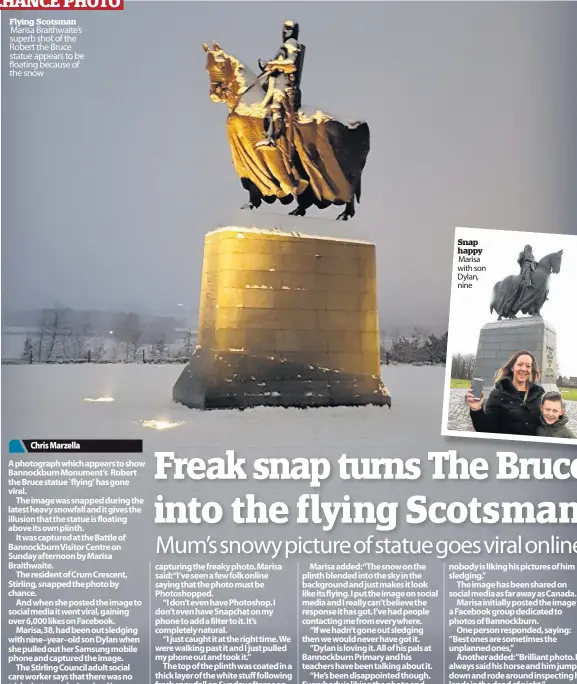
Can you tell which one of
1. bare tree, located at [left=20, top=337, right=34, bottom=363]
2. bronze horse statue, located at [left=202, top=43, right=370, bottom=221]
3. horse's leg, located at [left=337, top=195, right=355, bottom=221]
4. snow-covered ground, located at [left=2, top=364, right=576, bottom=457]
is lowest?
snow-covered ground, located at [left=2, top=364, right=576, bottom=457]

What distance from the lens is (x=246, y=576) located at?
3.99 meters

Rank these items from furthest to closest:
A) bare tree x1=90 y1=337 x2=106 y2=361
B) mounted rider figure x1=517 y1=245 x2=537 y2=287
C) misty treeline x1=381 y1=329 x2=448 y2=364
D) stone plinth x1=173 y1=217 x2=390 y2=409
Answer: stone plinth x1=173 y1=217 x2=390 y2=409
bare tree x1=90 y1=337 x2=106 y2=361
misty treeline x1=381 y1=329 x2=448 y2=364
mounted rider figure x1=517 y1=245 x2=537 y2=287

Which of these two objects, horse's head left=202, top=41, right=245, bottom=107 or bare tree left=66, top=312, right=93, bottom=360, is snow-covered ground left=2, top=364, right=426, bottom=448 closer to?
bare tree left=66, top=312, right=93, bottom=360

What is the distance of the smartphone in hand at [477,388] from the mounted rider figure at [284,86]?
166 cm

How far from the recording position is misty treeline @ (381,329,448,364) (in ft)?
13.5

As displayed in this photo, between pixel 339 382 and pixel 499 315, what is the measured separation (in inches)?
40.2

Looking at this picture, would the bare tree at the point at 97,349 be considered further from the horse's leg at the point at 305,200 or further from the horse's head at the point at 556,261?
the horse's head at the point at 556,261

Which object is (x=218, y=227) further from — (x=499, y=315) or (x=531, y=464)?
(x=531, y=464)

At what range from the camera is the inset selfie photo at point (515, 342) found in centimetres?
401

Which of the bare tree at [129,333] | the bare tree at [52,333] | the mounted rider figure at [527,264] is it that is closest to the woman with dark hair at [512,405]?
the mounted rider figure at [527,264]

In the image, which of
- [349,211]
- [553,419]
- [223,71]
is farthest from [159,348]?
[553,419]

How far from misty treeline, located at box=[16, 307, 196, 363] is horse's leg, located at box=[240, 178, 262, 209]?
815mm

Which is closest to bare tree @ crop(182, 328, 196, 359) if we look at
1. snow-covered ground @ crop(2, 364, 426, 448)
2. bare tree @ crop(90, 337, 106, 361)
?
snow-covered ground @ crop(2, 364, 426, 448)

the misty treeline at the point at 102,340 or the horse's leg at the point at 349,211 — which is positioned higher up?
the horse's leg at the point at 349,211
